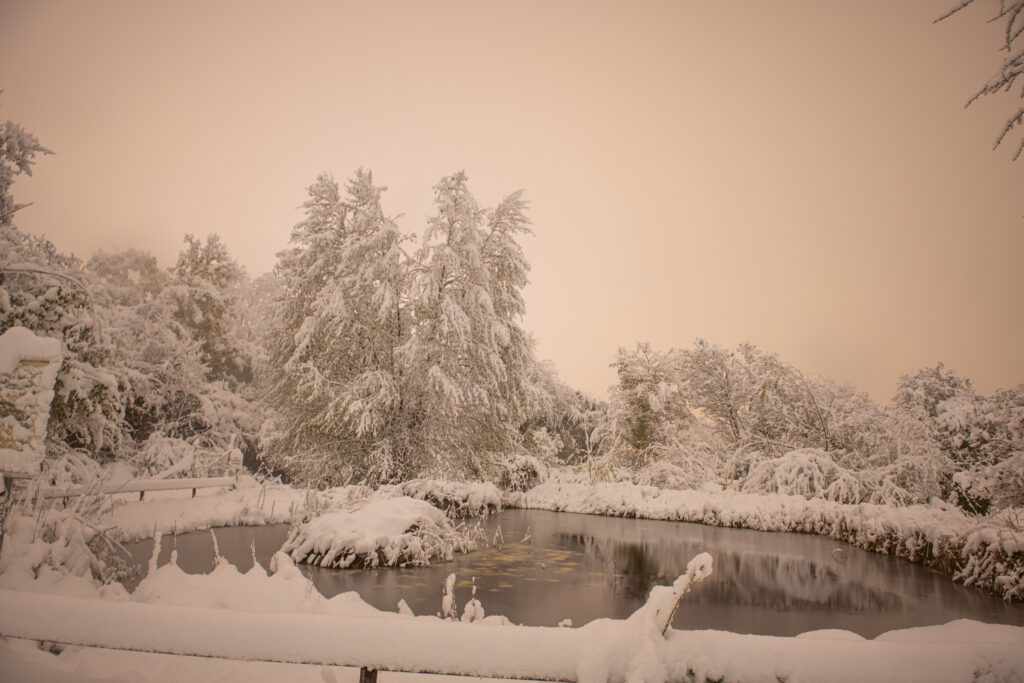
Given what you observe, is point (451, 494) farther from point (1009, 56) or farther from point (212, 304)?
point (212, 304)

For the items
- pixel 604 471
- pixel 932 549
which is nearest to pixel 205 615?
pixel 932 549

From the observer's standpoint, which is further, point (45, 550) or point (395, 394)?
point (395, 394)

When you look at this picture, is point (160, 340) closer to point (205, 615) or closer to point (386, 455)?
point (386, 455)

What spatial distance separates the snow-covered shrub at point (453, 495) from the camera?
15156 mm

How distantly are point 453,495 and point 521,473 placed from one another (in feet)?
27.8

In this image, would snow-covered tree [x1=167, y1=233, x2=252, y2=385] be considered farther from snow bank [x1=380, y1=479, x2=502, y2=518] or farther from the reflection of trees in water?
the reflection of trees in water

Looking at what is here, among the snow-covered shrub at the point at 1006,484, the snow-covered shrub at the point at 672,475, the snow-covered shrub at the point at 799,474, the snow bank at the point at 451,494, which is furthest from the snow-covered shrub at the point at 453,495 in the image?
the snow-covered shrub at the point at 1006,484

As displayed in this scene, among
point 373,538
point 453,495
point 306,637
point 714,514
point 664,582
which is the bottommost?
point 664,582

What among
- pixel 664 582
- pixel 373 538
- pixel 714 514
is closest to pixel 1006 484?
pixel 664 582

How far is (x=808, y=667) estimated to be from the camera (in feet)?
5.28

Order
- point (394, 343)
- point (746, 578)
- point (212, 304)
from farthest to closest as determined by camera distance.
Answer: point (212, 304), point (394, 343), point (746, 578)

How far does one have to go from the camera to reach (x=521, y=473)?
23.7 metres

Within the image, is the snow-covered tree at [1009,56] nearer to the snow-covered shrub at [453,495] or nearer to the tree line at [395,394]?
the tree line at [395,394]

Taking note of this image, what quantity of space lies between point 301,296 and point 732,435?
71.9 feet
